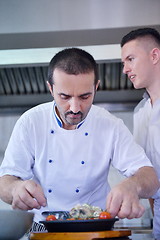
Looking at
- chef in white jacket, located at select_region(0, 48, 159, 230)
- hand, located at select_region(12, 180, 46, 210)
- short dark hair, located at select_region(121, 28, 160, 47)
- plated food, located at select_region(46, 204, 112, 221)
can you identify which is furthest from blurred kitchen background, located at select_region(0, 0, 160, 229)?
plated food, located at select_region(46, 204, 112, 221)

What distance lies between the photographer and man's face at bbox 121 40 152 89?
2.03 metres

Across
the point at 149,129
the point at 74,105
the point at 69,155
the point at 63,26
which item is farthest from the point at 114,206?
the point at 63,26

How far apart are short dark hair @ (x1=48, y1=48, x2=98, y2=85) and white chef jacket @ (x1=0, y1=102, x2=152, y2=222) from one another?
0.24 m

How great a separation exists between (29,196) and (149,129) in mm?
993

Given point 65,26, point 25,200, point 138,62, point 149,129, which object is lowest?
point 149,129

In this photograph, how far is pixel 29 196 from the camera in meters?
1.20

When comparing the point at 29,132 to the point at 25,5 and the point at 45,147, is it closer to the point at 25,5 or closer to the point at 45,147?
the point at 45,147

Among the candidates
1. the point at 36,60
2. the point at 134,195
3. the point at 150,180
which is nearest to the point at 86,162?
the point at 150,180

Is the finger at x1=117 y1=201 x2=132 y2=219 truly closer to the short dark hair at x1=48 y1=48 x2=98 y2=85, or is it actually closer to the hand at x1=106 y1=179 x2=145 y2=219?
the hand at x1=106 y1=179 x2=145 y2=219

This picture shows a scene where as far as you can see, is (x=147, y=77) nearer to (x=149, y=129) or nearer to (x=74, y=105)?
(x=149, y=129)

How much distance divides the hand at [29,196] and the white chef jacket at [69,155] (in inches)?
15.2

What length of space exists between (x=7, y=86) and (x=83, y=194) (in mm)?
1469

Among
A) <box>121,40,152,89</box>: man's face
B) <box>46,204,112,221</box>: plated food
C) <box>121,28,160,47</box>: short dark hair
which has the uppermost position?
<box>121,28,160,47</box>: short dark hair

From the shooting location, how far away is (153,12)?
2518 millimetres
